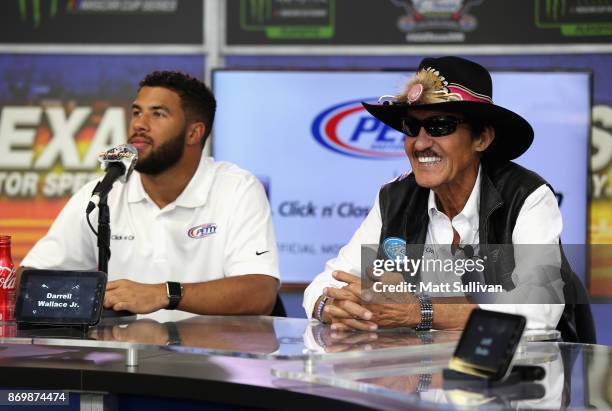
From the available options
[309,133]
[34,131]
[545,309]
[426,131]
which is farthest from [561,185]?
[34,131]

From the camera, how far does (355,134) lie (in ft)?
16.5

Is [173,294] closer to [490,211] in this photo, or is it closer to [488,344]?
[490,211]

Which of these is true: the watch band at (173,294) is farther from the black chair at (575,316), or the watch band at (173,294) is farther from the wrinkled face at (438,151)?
the black chair at (575,316)

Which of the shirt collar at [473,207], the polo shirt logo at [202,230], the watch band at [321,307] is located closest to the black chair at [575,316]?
the shirt collar at [473,207]

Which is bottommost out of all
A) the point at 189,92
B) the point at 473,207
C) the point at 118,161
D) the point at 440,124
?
the point at 473,207

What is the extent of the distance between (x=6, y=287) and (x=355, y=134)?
2.49 meters

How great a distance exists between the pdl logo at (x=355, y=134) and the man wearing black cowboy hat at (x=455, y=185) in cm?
166

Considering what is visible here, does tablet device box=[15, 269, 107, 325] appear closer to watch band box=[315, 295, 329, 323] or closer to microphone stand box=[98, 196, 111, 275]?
microphone stand box=[98, 196, 111, 275]

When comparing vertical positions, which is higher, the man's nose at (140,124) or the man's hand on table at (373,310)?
the man's nose at (140,124)

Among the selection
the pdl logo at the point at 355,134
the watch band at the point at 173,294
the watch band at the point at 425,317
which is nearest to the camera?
the watch band at the point at 425,317

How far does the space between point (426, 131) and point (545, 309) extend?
0.69 meters

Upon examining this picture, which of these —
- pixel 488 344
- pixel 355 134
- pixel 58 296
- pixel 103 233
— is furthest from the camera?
pixel 355 134

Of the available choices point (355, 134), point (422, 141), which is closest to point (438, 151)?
point (422, 141)

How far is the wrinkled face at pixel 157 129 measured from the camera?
3656 millimetres
